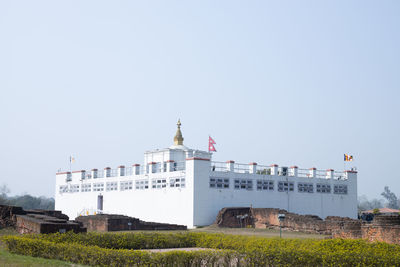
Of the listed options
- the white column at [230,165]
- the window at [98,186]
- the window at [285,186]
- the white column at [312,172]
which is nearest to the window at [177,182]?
the white column at [230,165]

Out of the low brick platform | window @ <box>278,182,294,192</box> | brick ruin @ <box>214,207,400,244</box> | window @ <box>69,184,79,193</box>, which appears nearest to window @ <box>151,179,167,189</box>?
brick ruin @ <box>214,207,400,244</box>

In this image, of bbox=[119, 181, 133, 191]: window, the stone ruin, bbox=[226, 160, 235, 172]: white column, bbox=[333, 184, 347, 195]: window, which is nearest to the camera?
the stone ruin

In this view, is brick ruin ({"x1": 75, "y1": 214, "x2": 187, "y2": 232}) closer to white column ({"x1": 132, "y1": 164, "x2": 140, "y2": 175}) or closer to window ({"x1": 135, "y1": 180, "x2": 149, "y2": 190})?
window ({"x1": 135, "y1": 180, "x2": 149, "y2": 190})

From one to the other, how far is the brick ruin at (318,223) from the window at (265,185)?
334cm

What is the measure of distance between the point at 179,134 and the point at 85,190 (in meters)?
10.4

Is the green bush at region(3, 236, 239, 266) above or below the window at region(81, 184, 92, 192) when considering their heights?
below

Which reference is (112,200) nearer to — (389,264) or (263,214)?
(263,214)

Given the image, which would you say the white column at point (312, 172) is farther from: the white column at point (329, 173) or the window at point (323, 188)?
the white column at point (329, 173)

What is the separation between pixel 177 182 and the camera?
112 feet

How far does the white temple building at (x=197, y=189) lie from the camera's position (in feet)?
109

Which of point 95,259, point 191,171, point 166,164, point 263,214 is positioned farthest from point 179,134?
point 95,259

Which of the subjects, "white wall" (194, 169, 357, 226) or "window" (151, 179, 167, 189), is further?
"window" (151, 179, 167, 189)

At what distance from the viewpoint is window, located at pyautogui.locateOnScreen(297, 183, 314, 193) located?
38500 mm

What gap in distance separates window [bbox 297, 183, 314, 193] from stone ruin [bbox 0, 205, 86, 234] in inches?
907
